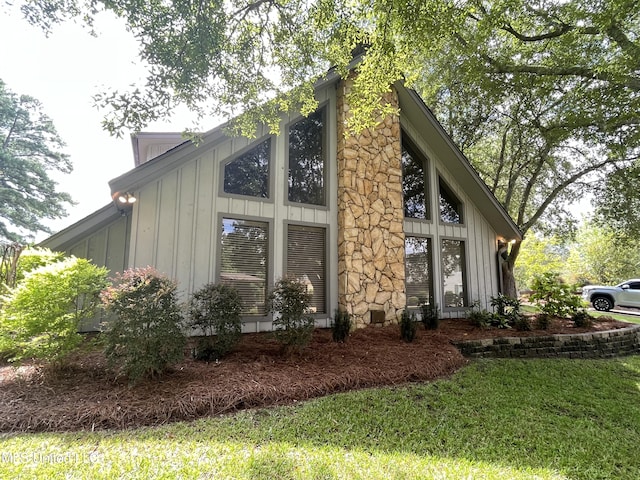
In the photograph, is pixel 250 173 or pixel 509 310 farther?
pixel 509 310

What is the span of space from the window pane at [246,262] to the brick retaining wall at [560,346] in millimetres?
3651

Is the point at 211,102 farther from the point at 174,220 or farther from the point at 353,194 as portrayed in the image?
the point at 353,194

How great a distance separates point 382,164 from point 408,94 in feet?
5.77

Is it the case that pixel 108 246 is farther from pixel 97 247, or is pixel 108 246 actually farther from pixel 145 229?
pixel 145 229

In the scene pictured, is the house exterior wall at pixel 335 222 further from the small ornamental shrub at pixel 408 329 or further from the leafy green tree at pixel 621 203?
the leafy green tree at pixel 621 203

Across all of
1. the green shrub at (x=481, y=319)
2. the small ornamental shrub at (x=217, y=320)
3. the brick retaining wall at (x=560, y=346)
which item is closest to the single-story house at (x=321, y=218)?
the green shrub at (x=481, y=319)

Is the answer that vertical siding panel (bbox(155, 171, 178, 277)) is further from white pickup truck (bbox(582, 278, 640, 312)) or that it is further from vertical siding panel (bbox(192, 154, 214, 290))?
white pickup truck (bbox(582, 278, 640, 312))

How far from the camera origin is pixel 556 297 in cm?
805

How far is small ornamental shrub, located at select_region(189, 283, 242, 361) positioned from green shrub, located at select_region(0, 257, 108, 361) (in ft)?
4.19

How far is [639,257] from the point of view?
22.4 metres

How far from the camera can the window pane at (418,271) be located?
7.60 m

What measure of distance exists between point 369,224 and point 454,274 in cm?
303

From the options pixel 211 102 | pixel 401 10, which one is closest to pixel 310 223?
pixel 211 102

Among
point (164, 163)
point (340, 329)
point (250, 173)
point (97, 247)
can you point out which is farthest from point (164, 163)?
point (340, 329)
